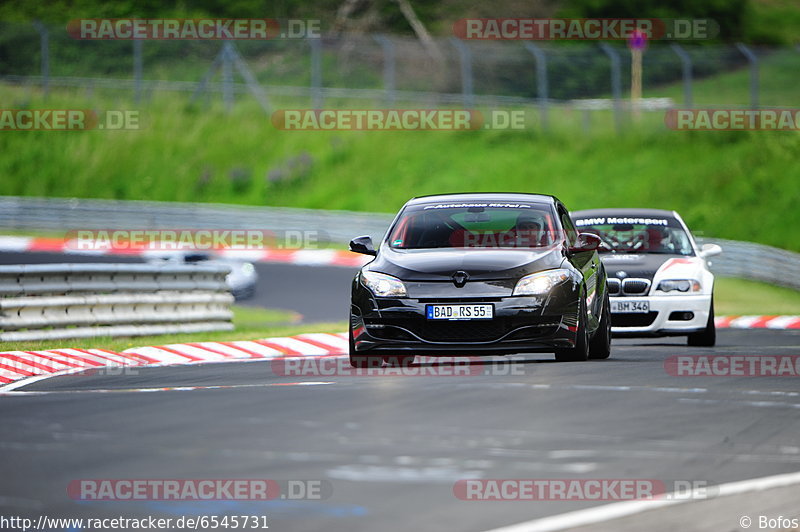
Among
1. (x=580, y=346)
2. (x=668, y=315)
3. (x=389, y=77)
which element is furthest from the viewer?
(x=389, y=77)

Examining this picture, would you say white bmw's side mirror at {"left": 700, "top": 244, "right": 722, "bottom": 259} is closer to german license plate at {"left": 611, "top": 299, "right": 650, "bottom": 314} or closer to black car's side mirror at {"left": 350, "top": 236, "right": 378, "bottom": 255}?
german license plate at {"left": 611, "top": 299, "right": 650, "bottom": 314}

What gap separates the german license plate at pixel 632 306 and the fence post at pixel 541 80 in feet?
80.8

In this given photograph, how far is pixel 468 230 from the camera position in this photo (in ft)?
43.3

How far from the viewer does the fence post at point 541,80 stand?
1619 inches

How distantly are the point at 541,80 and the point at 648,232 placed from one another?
84.9ft

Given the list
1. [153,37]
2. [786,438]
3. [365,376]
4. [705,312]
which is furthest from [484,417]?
[153,37]

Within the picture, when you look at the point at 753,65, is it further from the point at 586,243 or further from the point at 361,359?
the point at 361,359

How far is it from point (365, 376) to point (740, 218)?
27.4 metres

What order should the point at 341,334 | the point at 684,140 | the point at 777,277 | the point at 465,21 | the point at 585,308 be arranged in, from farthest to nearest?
the point at 465,21
the point at 684,140
the point at 777,277
the point at 341,334
the point at 585,308

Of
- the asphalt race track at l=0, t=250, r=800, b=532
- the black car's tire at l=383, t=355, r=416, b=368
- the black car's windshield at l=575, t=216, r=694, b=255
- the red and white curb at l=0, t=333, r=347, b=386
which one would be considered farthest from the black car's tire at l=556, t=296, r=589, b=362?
the black car's windshield at l=575, t=216, r=694, b=255

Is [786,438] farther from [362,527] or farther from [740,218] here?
[740,218]

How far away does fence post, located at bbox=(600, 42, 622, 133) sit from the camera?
40125mm

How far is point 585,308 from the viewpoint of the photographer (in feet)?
42.0

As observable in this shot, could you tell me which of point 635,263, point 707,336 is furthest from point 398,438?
point 707,336
